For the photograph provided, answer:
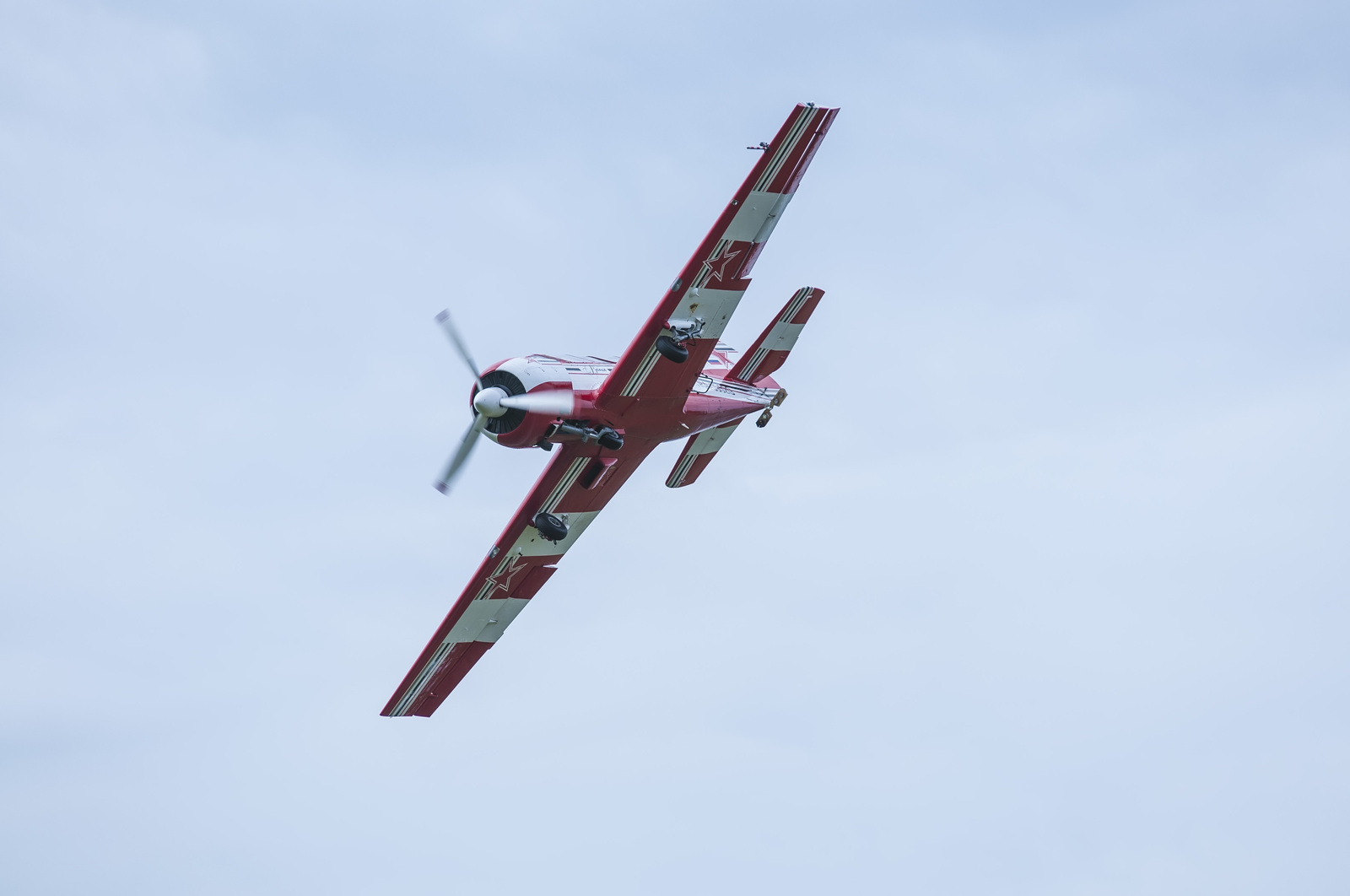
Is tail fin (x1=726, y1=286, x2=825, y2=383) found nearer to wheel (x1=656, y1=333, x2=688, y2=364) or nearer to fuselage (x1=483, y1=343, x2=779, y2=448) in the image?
fuselage (x1=483, y1=343, x2=779, y2=448)

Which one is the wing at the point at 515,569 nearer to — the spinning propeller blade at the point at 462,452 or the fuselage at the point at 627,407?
the fuselage at the point at 627,407

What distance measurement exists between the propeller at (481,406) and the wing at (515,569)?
2.56 meters

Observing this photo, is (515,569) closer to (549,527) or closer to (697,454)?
(549,527)

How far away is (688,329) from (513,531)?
22.0ft

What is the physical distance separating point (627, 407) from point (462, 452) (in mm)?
3728

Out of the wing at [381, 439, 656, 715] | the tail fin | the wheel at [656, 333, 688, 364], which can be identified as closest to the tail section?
the tail fin

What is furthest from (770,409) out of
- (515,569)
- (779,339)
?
(515,569)

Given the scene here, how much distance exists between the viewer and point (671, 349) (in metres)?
32.3

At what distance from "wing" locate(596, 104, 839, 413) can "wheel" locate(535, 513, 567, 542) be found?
3229mm

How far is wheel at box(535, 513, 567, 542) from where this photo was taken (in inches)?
1375

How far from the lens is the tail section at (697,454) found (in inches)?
1527

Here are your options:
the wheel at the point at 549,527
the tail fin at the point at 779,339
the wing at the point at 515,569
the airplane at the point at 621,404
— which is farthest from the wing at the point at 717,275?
the tail fin at the point at 779,339

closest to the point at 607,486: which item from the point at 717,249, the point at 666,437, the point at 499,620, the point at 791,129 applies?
the point at 666,437

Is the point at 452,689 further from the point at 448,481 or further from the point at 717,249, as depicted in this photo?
the point at 717,249
